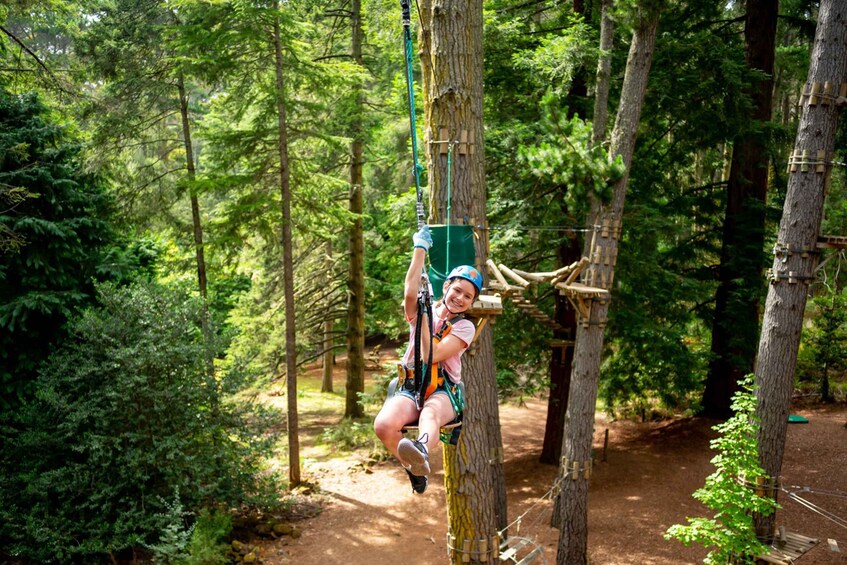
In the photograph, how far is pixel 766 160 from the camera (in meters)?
12.2

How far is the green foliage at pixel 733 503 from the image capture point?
6.61 meters

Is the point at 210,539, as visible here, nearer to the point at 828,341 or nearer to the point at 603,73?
the point at 603,73

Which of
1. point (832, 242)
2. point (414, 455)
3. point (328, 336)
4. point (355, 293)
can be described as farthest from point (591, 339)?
point (328, 336)

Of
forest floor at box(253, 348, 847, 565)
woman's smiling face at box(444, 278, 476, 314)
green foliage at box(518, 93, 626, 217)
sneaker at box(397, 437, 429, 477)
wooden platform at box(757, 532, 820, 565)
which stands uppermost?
green foliage at box(518, 93, 626, 217)

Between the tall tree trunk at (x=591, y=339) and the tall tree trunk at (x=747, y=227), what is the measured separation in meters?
4.72

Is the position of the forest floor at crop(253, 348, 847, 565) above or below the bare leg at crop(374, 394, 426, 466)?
below

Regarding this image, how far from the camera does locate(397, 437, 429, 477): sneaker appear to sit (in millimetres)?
3533

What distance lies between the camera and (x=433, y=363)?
13.5 ft

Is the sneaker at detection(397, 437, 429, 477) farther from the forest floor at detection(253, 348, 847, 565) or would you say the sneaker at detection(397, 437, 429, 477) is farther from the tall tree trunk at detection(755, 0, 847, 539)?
the tall tree trunk at detection(755, 0, 847, 539)

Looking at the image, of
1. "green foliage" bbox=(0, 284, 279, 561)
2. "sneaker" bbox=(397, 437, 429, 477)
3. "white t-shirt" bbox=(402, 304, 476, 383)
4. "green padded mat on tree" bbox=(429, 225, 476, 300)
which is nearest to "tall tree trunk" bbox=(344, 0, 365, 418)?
"green foliage" bbox=(0, 284, 279, 561)

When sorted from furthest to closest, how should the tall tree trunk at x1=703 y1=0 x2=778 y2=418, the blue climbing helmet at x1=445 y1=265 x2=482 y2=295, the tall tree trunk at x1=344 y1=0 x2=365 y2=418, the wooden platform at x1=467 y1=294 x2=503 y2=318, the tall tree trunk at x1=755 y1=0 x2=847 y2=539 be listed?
1. the tall tree trunk at x1=344 y1=0 x2=365 y2=418
2. the tall tree trunk at x1=703 y1=0 x2=778 y2=418
3. the tall tree trunk at x1=755 y1=0 x2=847 y2=539
4. the wooden platform at x1=467 y1=294 x2=503 y2=318
5. the blue climbing helmet at x1=445 y1=265 x2=482 y2=295

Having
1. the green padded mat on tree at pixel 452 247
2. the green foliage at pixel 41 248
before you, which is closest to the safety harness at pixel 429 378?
the green padded mat on tree at pixel 452 247

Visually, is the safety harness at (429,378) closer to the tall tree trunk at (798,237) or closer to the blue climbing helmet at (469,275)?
the blue climbing helmet at (469,275)

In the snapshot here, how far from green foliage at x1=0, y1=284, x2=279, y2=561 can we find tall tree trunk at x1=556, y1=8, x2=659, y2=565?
16.6 feet
